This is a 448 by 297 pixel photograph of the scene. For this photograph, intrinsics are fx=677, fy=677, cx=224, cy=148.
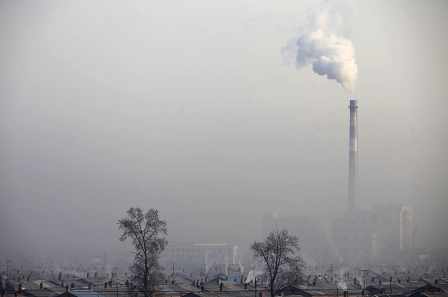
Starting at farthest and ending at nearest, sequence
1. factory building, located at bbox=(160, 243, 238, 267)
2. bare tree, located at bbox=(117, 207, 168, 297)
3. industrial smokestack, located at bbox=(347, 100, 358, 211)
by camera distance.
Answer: factory building, located at bbox=(160, 243, 238, 267)
industrial smokestack, located at bbox=(347, 100, 358, 211)
bare tree, located at bbox=(117, 207, 168, 297)

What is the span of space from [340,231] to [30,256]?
187 ft

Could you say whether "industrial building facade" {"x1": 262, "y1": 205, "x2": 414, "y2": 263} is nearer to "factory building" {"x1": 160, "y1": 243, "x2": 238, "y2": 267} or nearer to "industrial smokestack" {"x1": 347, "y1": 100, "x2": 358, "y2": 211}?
"industrial smokestack" {"x1": 347, "y1": 100, "x2": 358, "y2": 211}

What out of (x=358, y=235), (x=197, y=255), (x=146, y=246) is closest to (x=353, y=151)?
(x=358, y=235)

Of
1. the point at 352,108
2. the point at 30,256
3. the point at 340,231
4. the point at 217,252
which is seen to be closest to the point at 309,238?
the point at 340,231

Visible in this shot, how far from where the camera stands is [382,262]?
10731 centimetres

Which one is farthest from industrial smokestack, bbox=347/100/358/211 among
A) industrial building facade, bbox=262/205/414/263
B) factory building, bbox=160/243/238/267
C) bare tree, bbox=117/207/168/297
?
bare tree, bbox=117/207/168/297

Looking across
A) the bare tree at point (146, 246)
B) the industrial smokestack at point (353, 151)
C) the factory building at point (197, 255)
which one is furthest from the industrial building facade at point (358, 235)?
the bare tree at point (146, 246)

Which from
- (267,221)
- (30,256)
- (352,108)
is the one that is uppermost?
(352,108)

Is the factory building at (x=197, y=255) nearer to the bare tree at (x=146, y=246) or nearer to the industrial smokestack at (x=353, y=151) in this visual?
the industrial smokestack at (x=353, y=151)

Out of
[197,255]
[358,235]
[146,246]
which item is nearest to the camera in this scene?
[146,246]

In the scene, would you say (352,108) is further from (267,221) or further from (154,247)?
(154,247)

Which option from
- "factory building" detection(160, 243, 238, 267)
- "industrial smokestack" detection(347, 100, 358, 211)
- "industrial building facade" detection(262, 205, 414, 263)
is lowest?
"factory building" detection(160, 243, 238, 267)

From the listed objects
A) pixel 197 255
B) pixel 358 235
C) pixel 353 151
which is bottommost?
pixel 197 255

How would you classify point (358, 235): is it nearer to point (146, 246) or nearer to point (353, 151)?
point (353, 151)
